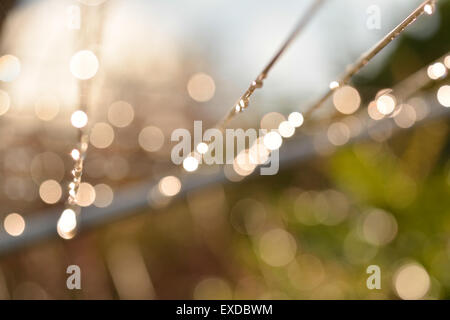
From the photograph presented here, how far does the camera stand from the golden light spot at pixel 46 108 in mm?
1049

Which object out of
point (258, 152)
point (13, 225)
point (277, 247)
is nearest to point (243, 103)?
point (258, 152)

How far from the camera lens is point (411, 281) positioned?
1024mm

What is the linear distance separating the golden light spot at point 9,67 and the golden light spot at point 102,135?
245 mm

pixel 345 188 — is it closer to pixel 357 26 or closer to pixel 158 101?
pixel 357 26

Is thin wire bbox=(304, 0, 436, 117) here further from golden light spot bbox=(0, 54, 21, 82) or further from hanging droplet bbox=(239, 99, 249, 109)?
golden light spot bbox=(0, 54, 21, 82)

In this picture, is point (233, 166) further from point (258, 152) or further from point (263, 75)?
point (263, 75)

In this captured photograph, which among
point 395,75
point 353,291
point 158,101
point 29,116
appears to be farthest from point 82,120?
point 395,75

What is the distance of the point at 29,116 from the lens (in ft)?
3.43

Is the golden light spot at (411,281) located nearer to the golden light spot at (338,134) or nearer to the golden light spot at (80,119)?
the golden light spot at (338,134)

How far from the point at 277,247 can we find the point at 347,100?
0.42 m

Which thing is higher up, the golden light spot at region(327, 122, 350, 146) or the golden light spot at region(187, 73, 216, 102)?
the golden light spot at region(187, 73, 216, 102)

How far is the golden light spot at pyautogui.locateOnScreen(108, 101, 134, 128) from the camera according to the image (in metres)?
1.21

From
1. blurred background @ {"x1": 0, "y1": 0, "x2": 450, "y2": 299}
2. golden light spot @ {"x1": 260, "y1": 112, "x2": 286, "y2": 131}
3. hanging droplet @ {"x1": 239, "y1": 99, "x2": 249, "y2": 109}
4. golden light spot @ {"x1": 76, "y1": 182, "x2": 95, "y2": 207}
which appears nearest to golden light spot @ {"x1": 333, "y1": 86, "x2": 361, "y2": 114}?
blurred background @ {"x1": 0, "y1": 0, "x2": 450, "y2": 299}

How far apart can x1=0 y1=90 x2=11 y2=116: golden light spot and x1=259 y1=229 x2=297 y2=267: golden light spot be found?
0.72 m
